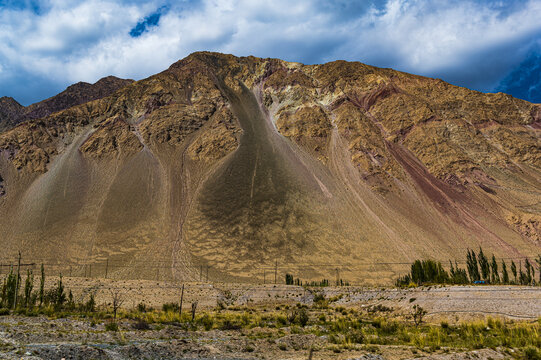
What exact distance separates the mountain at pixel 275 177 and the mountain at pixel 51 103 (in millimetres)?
31112

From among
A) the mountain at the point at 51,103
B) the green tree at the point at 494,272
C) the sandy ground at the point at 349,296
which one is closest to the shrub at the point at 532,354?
the sandy ground at the point at 349,296

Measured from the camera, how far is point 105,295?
35.9 meters

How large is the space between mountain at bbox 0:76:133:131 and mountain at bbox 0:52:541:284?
31.1m

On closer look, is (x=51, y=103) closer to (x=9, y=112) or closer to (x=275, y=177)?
(x=9, y=112)

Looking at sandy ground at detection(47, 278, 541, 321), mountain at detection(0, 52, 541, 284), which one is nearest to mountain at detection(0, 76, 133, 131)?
mountain at detection(0, 52, 541, 284)

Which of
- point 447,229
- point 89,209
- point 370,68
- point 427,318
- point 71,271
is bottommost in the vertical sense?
point 427,318

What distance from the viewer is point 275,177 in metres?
79.4

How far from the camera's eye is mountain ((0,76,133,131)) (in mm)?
119625

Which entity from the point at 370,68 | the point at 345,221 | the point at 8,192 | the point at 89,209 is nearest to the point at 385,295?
the point at 345,221

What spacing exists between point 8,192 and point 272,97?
2860 inches

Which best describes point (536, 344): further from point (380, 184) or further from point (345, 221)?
point (380, 184)

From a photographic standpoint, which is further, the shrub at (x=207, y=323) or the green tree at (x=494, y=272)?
the green tree at (x=494, y=272)

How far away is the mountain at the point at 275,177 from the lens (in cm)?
6056

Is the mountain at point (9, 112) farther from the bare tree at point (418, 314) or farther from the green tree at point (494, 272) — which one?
the green tree at point (494, 272)
